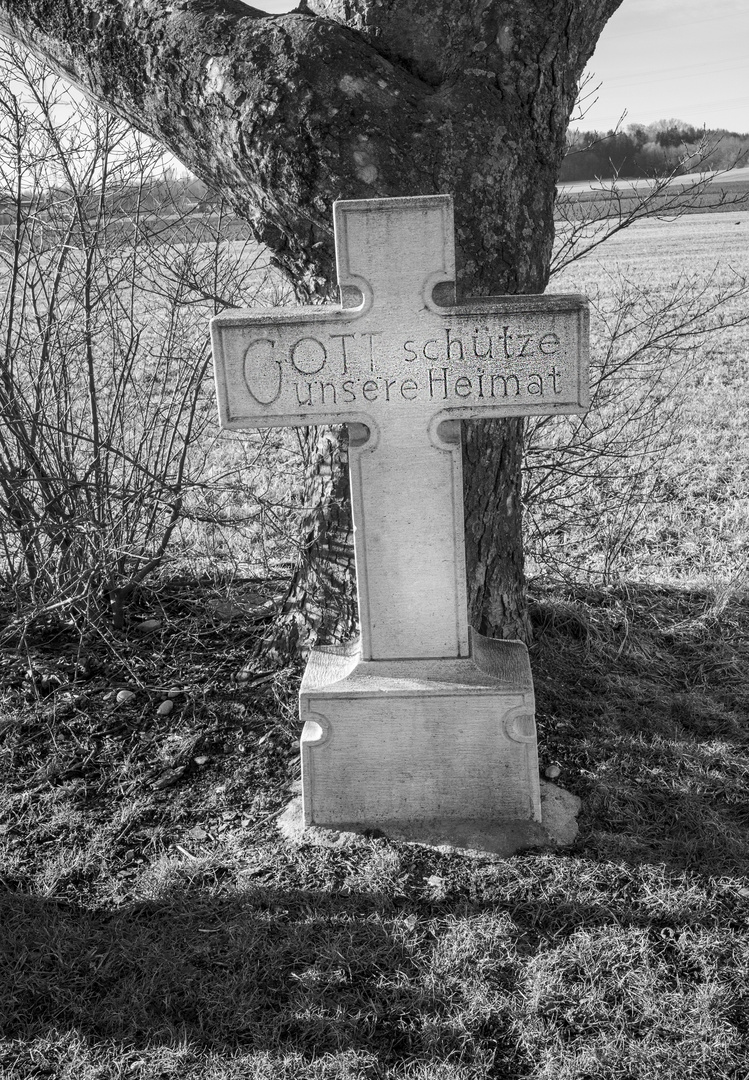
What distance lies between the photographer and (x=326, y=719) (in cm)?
280

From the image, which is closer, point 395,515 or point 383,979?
point 383,979

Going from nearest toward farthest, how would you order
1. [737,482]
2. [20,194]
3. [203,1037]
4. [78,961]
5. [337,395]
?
[203,1037]
[78,961]
[337,395]
[20,194]
[737,482]

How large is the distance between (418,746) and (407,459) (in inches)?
33.6

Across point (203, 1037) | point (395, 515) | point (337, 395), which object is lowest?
point (203, 1037)

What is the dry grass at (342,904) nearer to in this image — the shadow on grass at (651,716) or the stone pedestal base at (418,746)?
the shadow on grass at (651,716)

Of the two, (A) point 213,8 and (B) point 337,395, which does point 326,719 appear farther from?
(A) point 213,8

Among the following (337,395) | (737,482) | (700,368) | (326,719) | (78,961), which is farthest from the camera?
(700,368)

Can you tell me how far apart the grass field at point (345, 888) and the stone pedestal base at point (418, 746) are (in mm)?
152

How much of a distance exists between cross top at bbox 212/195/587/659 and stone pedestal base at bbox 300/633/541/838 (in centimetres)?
25

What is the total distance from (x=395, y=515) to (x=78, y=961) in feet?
4.69

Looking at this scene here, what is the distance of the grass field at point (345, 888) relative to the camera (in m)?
2.16

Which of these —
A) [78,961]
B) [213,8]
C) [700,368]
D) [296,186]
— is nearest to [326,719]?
[78,961]

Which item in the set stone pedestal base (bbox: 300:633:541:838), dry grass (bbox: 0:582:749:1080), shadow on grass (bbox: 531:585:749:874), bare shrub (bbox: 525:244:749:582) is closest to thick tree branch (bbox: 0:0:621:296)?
bare shrub (bbox: 525:244:749:582)

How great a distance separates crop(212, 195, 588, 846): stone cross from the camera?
8.30ft
